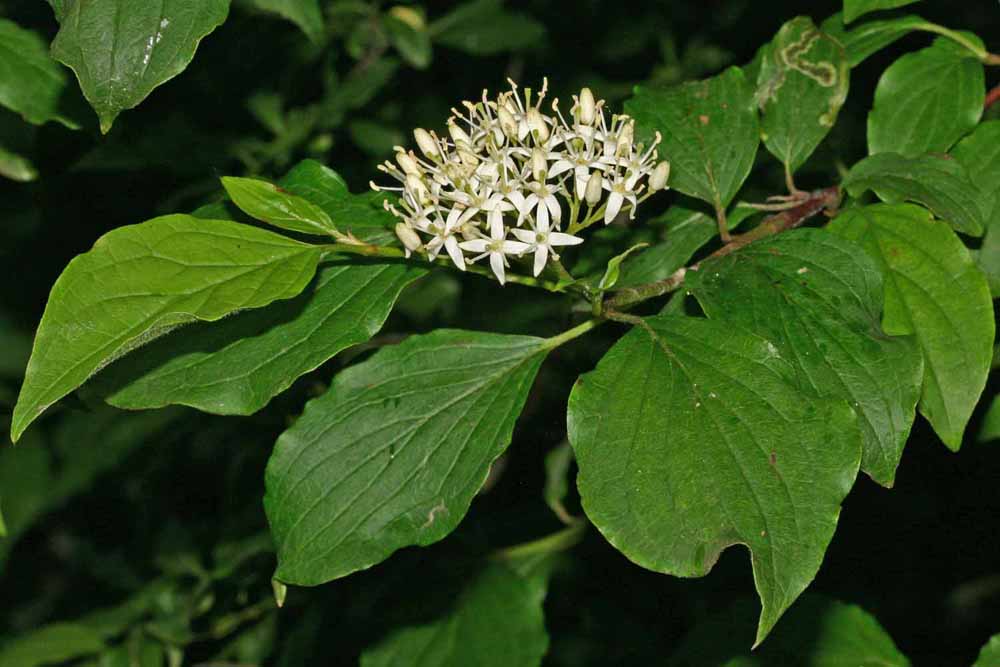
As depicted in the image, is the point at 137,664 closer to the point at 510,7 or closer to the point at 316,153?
the point at 316,153

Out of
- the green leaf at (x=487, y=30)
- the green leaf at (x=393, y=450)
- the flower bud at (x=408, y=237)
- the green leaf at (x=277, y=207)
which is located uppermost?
the green leaf at (x=277, y=207)

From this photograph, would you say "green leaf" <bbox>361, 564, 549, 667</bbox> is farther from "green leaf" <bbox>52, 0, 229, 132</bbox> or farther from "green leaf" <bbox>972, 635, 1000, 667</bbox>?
"green leaf" <bbox>52, 0, 229, 132</bbox>

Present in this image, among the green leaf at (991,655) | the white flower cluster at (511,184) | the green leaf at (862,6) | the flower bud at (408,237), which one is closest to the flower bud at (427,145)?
the white flower cluster at (511,184)

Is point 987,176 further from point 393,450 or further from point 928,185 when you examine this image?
point 393,450

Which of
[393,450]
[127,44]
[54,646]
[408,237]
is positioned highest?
[127,44]

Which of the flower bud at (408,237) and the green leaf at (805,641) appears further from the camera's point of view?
the green leaf at (805,641)

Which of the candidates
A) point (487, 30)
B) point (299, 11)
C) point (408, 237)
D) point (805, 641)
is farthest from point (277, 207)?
point (487, 30)

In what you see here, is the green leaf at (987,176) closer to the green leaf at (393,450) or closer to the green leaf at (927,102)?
A: the green leaf at (927,102)

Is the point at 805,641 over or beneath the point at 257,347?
beneath
